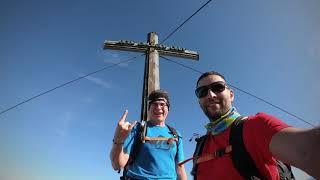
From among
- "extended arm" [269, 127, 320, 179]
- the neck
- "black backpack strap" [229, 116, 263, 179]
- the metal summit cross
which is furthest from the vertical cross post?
"extended arm" [269, 127, 320, 179]

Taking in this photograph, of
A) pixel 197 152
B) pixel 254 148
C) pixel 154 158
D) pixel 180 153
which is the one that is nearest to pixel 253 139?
pixel 254 148

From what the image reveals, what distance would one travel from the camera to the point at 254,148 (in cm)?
187

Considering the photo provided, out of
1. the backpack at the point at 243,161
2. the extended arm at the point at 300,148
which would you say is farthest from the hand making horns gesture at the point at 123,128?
the extended arm at the point at 300,148

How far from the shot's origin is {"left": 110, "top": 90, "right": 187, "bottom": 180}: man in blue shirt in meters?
3.74

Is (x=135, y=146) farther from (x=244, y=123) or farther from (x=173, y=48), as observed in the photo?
(x=173, y=48)

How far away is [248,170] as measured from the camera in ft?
6.46

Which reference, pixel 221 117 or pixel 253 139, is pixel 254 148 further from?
pixel 221 117

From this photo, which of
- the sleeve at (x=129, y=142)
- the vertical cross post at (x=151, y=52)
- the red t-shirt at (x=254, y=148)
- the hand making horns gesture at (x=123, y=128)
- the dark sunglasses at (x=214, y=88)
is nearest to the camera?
the red t-shirt at (x=254, y=148)

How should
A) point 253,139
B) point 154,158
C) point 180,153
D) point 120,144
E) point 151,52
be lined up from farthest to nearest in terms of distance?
point 151,52
point 180,153
point 154,158
point 120,144
point 253,139

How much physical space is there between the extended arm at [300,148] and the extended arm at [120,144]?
181 cm

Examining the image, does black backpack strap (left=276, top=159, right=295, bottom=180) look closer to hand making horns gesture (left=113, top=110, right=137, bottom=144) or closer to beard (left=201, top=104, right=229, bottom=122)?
beard (left=201, top=104, right=229, bottom=122)

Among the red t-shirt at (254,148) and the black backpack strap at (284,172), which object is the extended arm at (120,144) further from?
the black backpack strap at (284,172)

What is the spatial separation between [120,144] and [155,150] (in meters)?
0.87

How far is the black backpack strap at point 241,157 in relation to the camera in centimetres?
195
